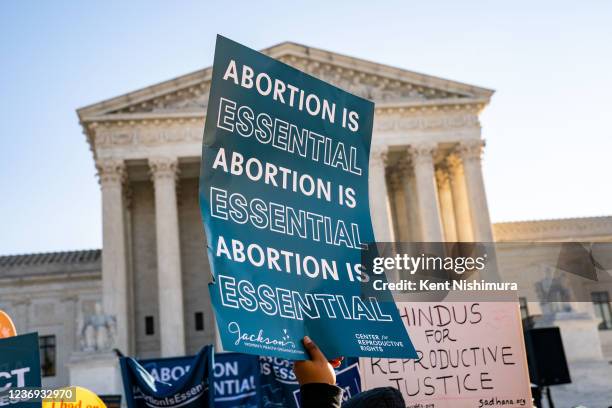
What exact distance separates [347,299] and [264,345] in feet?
2.27

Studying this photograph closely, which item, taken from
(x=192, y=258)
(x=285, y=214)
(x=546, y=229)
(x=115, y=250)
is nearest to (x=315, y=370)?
(x=285, y=214)

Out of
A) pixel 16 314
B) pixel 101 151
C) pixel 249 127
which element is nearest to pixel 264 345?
pixel 249 127

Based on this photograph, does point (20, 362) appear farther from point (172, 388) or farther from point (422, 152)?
point (422, 152)

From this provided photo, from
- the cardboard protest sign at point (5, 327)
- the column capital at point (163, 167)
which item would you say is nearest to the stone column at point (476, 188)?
the column capital at point (163, 167)

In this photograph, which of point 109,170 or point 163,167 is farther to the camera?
point 163,167

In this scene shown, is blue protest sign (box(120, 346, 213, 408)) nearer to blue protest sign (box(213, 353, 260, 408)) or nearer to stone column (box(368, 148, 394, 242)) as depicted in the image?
blue protest sign (box(213, 353, 260, 408))

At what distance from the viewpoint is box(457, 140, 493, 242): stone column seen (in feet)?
121

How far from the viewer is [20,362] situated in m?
5.76

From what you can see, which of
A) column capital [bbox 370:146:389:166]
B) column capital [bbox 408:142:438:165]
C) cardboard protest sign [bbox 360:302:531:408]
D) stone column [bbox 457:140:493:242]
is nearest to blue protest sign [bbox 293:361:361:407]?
cardboard protest sign [bbox 360:302:531:408]

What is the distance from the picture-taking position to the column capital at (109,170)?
36750mm

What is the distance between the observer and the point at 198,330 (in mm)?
41344

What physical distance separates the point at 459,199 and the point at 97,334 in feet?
68.5

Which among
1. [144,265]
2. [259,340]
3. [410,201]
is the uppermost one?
[410,201]

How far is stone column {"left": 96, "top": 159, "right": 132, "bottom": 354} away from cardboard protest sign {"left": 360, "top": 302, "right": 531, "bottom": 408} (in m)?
28.8
